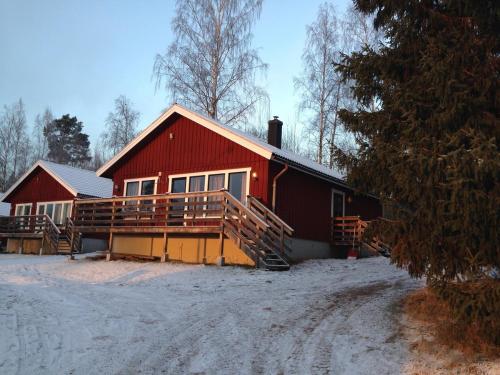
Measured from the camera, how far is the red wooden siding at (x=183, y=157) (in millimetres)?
15489

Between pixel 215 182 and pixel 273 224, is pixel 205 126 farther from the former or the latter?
pixel 273 224

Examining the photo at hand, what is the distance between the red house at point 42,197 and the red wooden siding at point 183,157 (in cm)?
588

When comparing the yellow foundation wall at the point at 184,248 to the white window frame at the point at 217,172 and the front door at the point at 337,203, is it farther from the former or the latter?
the front door at the point at 337,203

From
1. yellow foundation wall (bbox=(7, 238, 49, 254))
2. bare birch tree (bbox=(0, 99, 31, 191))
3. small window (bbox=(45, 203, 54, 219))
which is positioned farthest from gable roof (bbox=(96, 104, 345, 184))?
bare birch tree (bbox=(0, 99, 31, 191))

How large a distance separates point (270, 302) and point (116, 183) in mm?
12391

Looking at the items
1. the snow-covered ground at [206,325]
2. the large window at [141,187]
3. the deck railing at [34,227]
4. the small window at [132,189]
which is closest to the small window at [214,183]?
the large window at [141,187]

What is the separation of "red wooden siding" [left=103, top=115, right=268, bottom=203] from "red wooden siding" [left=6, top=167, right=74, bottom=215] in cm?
669

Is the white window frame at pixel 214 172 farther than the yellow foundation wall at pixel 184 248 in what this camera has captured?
Yes

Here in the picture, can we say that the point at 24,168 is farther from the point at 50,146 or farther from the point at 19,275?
the point at 19,275

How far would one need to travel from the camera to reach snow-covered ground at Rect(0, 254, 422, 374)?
578 centimetres

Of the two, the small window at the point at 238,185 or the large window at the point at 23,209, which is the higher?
the small window at the point at 238,185

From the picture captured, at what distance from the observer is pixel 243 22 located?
26906mm

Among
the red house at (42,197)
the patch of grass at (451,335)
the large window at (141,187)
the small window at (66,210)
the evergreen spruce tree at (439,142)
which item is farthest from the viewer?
the small window at (66,210)

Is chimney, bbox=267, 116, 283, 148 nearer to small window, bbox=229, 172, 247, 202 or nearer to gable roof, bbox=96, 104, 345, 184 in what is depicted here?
gable roof, bbox=96, 104, 345, 184
